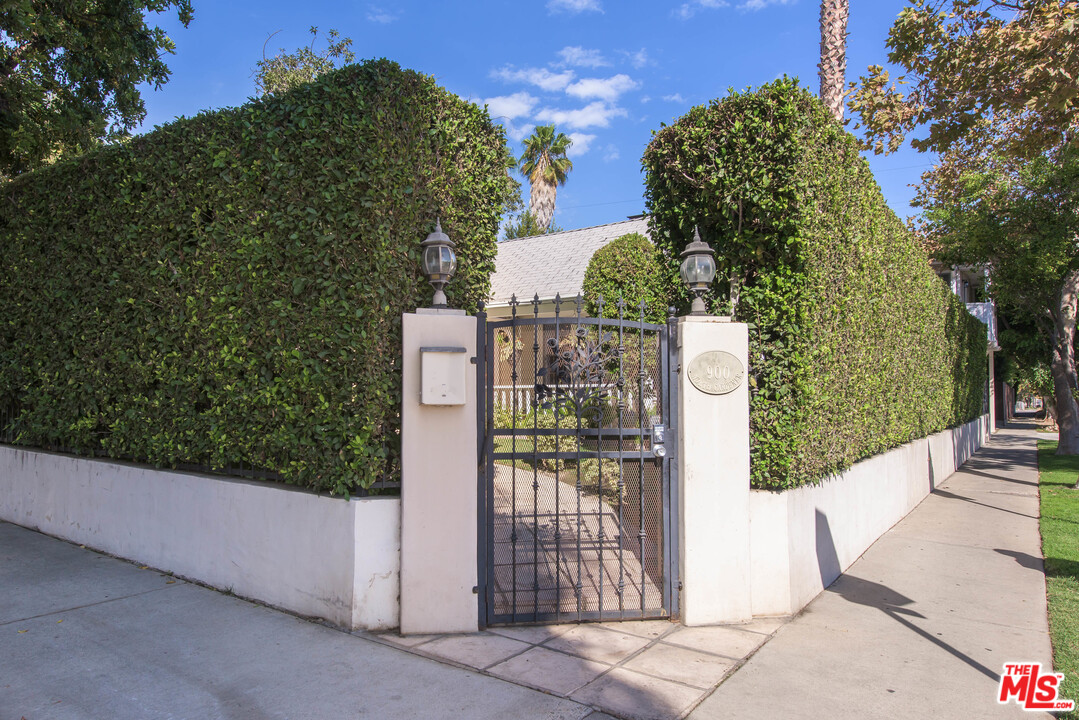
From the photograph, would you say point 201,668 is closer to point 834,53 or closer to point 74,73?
point 74,73

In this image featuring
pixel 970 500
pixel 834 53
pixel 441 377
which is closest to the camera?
pixel 441 377

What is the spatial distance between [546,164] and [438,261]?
95.5 ft

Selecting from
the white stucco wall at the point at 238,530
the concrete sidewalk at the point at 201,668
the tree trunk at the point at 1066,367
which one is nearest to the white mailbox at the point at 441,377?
the white stucco wall at the point at 238,530

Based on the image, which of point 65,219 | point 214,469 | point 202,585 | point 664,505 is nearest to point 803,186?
point 664,505

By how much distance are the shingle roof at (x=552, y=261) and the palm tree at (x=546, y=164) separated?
40.9 feet

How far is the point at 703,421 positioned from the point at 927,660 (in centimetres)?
216

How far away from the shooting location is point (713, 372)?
5.08 meters

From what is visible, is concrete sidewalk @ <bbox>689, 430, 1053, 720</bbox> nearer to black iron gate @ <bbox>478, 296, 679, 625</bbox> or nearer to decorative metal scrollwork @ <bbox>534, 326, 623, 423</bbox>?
black iron gate @ <bbox>478, 296, 679, 625</bbox>

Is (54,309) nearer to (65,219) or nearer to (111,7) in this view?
(65,219)

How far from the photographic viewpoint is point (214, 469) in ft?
18.6

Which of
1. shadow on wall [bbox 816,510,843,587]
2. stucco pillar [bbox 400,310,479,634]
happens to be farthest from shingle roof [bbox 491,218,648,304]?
stucco pillar [bbox 400,310,479,634]

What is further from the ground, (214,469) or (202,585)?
(214,469)

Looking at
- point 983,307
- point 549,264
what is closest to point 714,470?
point 549,264

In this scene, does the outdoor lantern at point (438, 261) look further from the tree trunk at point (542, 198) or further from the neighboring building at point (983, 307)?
the tree trunk at point (542, 198)
